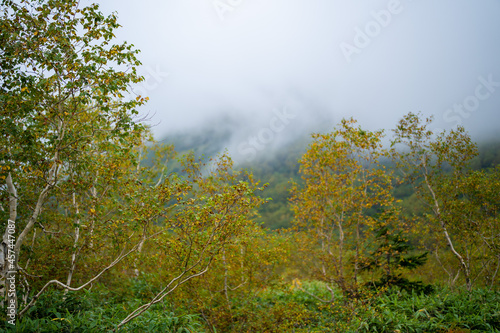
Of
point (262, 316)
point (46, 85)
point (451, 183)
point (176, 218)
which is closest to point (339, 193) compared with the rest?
point (262, 316)

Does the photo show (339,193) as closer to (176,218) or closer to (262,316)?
(262,316)

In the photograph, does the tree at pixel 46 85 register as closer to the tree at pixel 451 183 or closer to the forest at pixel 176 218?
the forest at pixel 176 218

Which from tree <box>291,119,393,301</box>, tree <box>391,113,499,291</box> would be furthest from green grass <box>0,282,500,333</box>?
tree <box>391,113,499,291</box>

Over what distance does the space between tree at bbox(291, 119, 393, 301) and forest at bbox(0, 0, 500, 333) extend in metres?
0.07

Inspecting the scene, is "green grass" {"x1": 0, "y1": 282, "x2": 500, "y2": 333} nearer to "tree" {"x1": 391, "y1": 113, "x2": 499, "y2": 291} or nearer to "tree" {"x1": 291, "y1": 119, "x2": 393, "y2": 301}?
"tree" {"x1": 291, "y1": 119, "x2": 393, "y2": 301}

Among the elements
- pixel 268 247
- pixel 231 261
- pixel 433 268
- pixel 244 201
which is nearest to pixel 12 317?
pixel 244 201

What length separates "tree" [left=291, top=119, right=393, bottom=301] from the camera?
1038 cm

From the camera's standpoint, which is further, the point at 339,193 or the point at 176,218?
the point at 339,193

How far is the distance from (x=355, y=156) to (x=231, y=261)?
19.6 ft

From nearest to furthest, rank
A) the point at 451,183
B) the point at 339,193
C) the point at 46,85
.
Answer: the point at 46,85, the point at 339,193, the point at 451,183

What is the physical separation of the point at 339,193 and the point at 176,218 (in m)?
6.41

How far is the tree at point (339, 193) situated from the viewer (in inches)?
408

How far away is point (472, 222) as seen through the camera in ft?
39.3

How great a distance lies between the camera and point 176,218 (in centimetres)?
607
